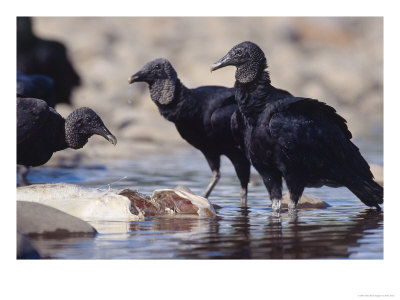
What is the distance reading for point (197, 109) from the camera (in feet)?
22.0

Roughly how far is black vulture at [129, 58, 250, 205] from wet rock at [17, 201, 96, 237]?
206 cm

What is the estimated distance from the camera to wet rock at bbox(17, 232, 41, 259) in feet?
14.0

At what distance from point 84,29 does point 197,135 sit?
469 inches

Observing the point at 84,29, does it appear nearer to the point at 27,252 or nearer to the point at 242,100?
the point at 242,100

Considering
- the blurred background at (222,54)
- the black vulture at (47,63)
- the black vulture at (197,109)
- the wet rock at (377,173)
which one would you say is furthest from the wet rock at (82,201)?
Answer: the blurred background at (222,54)

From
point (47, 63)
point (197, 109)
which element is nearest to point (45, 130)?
point (197, 109)

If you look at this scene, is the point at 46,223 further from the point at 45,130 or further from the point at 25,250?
the point at 45,130

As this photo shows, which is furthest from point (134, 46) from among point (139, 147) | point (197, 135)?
point (197, 135)

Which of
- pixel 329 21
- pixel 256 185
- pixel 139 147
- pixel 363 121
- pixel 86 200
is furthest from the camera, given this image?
pixel 329 21

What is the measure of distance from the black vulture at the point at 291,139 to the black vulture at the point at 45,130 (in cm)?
113

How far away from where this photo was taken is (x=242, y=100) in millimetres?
5777

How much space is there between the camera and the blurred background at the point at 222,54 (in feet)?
51.4

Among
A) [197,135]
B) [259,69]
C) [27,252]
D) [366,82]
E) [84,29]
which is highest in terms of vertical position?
[84,29]
